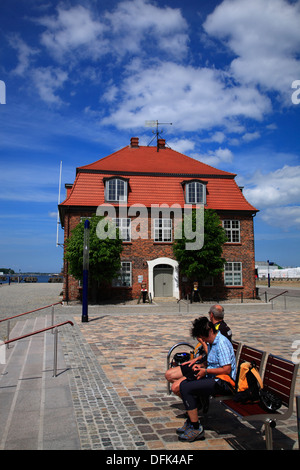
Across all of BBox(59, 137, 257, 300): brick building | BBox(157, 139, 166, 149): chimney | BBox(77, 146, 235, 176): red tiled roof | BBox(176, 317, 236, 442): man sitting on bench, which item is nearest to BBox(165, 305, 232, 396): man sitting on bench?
BBox(176, 317, 236, 442): man sitting on bench

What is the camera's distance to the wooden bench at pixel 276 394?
3889 mm

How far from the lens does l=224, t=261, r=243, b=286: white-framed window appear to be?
29078mm

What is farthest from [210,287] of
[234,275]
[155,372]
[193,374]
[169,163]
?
[193,374]

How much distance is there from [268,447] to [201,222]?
75.6 feet

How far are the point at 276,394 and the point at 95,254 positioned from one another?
64.6 ft

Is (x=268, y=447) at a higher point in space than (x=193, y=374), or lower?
lower

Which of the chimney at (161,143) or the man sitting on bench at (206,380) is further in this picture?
the chimney at (161,143)

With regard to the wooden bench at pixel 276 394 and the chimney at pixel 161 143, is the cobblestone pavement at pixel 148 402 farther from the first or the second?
the chimney at pixel 161 143

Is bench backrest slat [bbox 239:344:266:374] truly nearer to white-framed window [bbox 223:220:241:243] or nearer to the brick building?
the brick building

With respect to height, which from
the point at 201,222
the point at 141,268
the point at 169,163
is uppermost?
the point at 169,163

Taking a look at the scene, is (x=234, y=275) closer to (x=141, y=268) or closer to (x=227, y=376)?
(x=141, y=268)

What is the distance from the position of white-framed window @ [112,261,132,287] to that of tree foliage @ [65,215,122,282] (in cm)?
289

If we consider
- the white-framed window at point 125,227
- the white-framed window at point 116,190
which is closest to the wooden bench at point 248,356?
the white-framed window at point 125,227

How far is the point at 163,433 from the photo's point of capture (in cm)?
457
